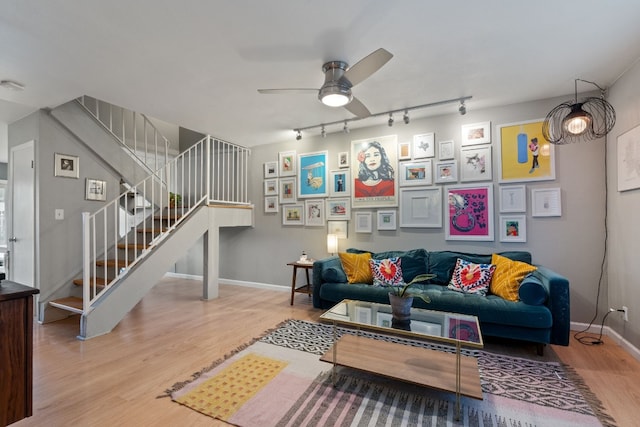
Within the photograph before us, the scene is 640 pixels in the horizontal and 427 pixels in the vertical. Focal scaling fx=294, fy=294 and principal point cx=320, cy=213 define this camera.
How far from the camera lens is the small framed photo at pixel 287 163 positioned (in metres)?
4.92

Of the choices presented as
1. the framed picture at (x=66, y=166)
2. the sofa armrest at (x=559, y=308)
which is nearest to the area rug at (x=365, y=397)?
the sofa armrest at (x=559, y=308)

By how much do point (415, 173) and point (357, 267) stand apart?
4.91ft

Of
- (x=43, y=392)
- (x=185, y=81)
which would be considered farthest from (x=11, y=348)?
(x=185, y=81)

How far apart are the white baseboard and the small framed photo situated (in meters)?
4.11

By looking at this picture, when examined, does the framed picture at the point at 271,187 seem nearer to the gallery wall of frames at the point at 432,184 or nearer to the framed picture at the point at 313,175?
A: the gallery wall of frames at the point at 432,184

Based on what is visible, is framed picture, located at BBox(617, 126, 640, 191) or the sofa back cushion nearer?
framed picture, located at BBox(617, 126, 640, 191)

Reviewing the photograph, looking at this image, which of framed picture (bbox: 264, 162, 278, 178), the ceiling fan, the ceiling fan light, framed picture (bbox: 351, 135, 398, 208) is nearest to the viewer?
the ceiling fan

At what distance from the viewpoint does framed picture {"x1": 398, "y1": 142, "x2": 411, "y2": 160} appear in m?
4.02

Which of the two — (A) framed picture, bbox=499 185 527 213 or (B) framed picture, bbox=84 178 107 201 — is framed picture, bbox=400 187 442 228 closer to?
(A) framed picture, bbox=499 185 527 213

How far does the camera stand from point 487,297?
9.45ft

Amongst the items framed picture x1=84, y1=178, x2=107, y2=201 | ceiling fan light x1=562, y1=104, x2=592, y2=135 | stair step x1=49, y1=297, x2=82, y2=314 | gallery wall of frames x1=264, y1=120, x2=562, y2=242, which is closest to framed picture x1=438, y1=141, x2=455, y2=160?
gallery wall of frames x1=264, y1=120, x2=562, y2=242

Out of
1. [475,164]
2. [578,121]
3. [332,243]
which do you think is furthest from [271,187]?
[578,121]

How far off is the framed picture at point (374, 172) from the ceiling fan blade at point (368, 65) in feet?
6.35

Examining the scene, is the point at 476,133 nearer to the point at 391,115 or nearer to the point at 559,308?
the point at 391,115
